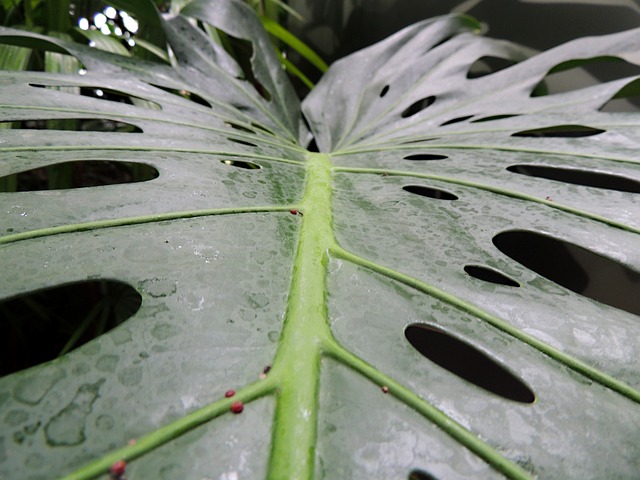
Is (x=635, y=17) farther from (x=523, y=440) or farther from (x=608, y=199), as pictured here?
(x=523, y=440)

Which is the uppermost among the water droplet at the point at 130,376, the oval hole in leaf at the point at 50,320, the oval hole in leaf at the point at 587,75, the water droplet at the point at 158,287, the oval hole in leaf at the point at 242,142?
the oval hole in leaf at the point at 587,75

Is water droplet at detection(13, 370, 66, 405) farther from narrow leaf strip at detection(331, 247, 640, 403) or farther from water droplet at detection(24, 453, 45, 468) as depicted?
narrow leaf strip at detection(331, 247, 640, 403)

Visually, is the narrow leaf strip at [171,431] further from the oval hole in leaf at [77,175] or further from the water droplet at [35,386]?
the oval hole in leaf at [77,175]

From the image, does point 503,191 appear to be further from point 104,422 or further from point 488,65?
point 488,65

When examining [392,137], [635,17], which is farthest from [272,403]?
[635,17]

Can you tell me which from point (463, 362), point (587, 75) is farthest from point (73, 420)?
point (587, 75)

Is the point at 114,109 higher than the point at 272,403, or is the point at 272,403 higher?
the point at 114,109

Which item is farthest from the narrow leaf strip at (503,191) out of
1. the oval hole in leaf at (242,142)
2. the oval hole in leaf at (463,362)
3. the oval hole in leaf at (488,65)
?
the oval hole in leaf at (488,65)
